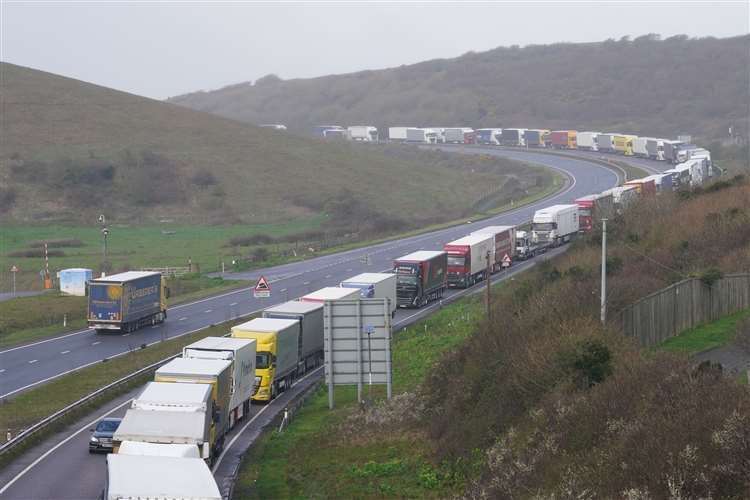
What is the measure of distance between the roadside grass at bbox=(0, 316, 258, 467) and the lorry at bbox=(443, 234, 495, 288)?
2097 centimetres

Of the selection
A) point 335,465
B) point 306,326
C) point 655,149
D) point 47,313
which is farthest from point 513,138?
point 335,465

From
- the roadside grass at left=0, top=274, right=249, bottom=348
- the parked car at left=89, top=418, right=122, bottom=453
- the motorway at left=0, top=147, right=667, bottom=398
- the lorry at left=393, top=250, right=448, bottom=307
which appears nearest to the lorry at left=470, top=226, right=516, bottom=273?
the motorway at left=0, top=147, right=667, bottom=398

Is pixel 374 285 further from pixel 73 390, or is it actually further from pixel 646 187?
pixel 646 187

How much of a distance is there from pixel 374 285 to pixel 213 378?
25296mm

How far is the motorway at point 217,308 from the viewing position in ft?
159

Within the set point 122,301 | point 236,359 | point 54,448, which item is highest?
point 236,359

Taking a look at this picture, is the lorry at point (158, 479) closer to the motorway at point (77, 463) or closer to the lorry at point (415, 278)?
the motorway at point (77, 463)

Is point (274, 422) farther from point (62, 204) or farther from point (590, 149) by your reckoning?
point (590, 149)

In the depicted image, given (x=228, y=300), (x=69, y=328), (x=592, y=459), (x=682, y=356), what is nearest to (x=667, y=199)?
(x=228, y=300)

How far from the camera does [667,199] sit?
71.2 m

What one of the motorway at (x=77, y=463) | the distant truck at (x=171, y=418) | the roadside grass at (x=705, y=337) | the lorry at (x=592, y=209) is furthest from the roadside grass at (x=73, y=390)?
the lorry at (x=592, y=209)

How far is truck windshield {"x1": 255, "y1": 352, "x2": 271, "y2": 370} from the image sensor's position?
4082 cm

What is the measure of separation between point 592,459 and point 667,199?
5277 cm

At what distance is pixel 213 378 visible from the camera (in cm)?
3170
